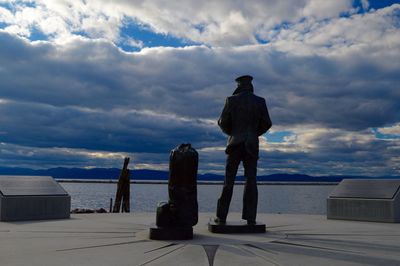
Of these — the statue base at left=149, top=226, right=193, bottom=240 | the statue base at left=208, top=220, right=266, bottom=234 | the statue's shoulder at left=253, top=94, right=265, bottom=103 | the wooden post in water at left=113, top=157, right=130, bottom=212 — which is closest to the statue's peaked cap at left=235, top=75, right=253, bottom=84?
the statue's shoulder at left=253, top=94, right=265, bottom=103

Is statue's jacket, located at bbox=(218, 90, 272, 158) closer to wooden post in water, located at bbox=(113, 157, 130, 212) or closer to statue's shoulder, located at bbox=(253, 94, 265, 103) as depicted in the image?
statue's shoulder, located at bbox=(253, 94, 265, 103)

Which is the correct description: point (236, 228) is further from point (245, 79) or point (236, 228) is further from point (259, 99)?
point (245, 79)

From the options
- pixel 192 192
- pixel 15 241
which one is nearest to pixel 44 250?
pixel 15 241

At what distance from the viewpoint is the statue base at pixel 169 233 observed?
836cm

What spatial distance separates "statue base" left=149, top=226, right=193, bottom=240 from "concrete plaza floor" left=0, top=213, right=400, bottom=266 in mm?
216

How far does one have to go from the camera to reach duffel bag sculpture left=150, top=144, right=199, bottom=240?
8602 millimetres

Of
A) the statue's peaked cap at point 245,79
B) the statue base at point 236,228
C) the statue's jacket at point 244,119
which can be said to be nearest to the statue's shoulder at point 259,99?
the statue's jacket at point 244,119

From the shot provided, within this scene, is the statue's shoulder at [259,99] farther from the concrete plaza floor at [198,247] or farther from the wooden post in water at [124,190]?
the wooden post in water at [124,190]

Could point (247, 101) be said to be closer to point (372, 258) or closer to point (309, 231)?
point (309, 231)

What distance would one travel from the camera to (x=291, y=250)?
7.32 metres

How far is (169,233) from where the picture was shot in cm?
839

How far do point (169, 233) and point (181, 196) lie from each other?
84 centimetres

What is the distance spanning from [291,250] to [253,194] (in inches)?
109

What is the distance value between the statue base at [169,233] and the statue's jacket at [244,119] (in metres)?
2.46
